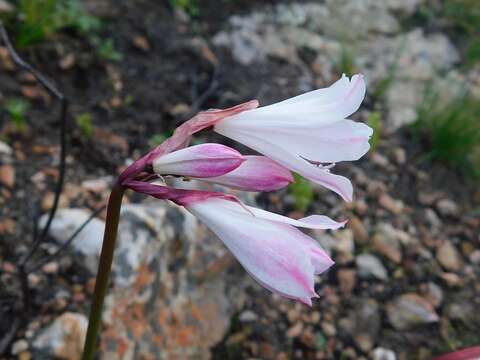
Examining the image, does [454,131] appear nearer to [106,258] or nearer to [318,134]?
[318,134]

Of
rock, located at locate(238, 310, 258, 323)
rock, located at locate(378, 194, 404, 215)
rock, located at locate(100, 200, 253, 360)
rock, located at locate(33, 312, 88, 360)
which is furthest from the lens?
rock, located at locate(378, 194, 404, 215)

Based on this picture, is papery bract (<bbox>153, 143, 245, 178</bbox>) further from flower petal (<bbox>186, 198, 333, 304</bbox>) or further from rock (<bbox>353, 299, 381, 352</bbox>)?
rock (<bbox>353, 299, 381, 352</bbox>)

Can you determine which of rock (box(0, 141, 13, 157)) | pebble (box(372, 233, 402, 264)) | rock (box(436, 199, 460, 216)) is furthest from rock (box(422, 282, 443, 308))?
rock (box(0, 141, 13, 157))

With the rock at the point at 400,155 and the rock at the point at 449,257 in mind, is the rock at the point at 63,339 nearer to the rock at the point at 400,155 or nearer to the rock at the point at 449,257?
Result: the rock at the point at 449,257

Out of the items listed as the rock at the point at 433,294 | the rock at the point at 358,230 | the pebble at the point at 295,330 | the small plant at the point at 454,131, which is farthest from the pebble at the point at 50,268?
the small plant at the point at 454,131

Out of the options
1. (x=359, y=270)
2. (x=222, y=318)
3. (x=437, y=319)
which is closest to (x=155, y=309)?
(x=222, y=318)

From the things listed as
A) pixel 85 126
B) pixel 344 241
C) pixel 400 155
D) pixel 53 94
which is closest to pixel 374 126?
pixel 400 155
